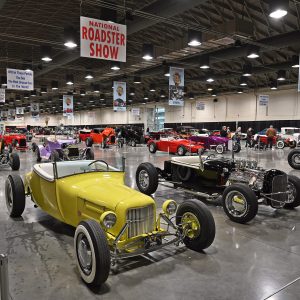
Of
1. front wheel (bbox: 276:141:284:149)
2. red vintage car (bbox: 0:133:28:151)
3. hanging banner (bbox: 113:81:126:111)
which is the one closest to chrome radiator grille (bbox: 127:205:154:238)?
hanging banner (bbox: 113:81:126:111)

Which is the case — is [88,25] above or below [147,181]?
above

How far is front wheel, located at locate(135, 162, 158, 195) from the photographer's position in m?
7.87

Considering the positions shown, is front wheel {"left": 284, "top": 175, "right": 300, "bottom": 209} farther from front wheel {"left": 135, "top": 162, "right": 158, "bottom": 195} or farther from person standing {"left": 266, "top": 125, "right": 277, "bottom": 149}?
person standing {"left": 266, "top": 125, "right": 277, "bottom": 149}

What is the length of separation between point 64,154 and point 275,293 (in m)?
9.50

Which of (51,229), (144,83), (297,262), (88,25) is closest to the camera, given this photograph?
(297,262)

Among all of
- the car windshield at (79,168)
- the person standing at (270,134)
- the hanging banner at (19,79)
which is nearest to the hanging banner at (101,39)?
the car windshield at (79,168)

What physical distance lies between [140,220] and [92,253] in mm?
831

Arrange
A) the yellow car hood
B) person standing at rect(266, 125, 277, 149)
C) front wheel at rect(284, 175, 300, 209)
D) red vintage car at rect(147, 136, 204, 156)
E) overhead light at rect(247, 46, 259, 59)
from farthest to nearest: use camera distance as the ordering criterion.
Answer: person standing at rect(266, 125, 277, 149) < red vintage car at rect(147, 136, 204, 156) < overhead light at rect(247, 46, 259, 59) < front wheel at rect(284, 175, 300, 209) < the yellow car hood

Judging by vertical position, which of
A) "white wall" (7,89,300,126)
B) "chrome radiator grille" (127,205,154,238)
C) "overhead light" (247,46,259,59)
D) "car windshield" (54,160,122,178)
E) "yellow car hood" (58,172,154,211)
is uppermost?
"overhead light" (247,46,259,59)

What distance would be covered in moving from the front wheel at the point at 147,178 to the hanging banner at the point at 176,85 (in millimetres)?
9943

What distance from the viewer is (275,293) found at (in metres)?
3.51

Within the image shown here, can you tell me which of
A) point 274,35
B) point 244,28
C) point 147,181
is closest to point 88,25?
point 147,181

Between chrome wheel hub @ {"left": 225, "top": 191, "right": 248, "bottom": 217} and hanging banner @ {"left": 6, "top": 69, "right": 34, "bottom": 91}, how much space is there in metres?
13.1

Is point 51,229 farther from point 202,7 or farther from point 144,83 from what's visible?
point 144,83
